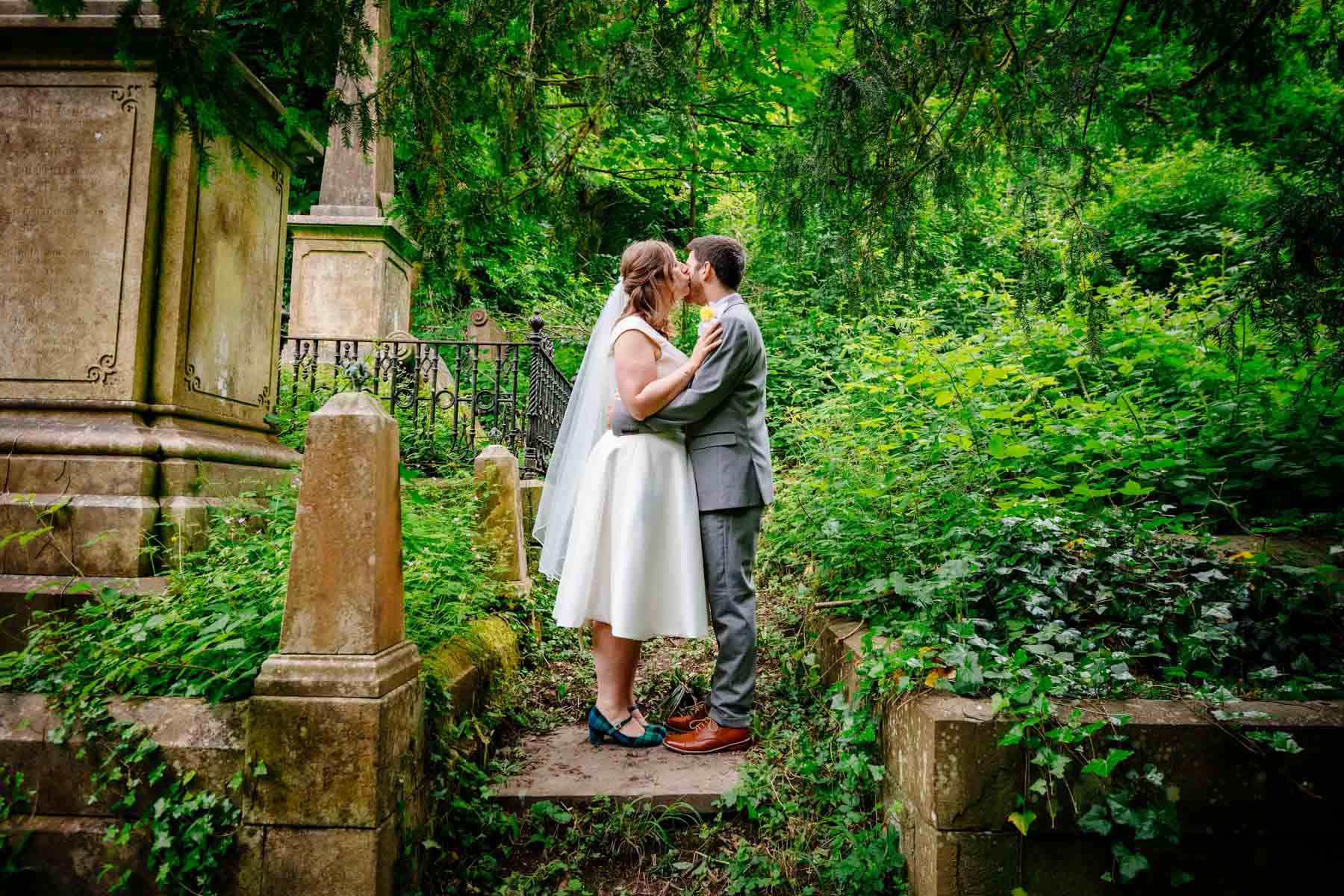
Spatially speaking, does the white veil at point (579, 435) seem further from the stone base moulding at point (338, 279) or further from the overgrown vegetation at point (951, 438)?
the stone base moulding at point (338, 279)

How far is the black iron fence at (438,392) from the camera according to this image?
639cm

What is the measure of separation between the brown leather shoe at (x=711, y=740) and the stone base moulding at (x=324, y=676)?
4.51ft

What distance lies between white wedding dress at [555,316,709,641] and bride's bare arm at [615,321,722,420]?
9 cm

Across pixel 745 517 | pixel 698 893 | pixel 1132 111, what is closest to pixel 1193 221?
pixel 1132 111

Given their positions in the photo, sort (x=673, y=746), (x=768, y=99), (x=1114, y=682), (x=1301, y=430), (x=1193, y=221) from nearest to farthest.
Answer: (x=1114, y=682), (x=673, y=746), (x=1301, y=430), (x=768, y=99), (x=1193, y=221)

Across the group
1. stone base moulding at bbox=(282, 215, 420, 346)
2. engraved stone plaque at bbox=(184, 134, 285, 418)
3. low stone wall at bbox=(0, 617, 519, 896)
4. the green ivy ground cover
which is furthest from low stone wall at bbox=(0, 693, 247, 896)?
stone base moulding at bbox=(282, 215, 420, 346)

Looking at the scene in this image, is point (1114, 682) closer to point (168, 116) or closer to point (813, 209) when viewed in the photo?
point (813, 209)

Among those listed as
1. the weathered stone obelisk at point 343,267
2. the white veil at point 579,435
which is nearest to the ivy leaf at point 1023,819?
the white veil at point 579,435

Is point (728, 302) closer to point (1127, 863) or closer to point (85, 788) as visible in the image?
point (1127, 863)

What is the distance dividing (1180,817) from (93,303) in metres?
4.56

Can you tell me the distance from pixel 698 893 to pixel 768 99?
5.94 m

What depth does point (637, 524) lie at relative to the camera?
2914mm

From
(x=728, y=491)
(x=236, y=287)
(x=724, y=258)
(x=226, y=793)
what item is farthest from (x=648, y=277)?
(x=226, y=793)

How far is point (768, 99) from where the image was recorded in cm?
599
